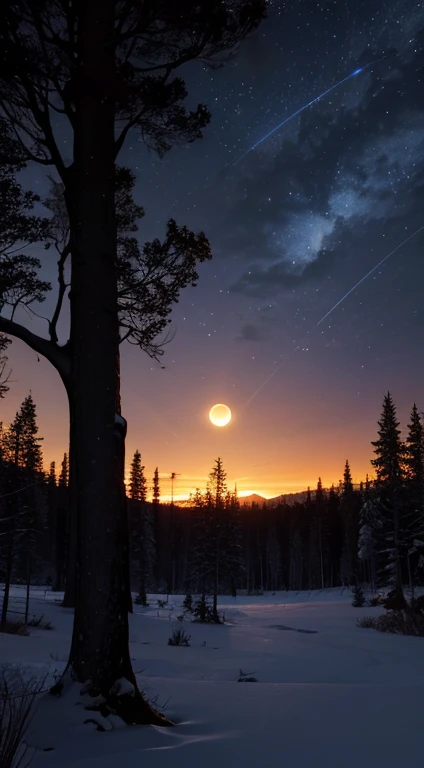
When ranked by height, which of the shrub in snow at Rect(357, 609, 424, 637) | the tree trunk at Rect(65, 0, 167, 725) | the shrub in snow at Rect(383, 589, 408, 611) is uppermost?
the tree trunk at Rect(65, 0, 167, 725)

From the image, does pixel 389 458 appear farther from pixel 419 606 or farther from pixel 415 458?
pixel 419 606

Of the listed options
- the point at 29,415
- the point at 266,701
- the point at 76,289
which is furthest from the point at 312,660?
the point at 29,415

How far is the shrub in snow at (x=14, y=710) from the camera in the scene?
2.58 meters

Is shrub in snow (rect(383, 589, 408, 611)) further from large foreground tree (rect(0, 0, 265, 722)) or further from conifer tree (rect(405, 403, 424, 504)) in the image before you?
large foreground tree (rect(0, 0, 265, 722))

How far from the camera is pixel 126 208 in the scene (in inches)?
448

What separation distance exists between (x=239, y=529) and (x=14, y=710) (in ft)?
202

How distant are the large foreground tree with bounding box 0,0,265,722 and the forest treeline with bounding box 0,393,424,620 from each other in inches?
36.6

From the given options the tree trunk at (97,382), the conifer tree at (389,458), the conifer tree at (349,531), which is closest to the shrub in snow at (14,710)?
the tree trunk at (97,382)

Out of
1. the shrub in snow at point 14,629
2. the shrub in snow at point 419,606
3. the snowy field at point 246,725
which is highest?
the snowy field at point 246,725

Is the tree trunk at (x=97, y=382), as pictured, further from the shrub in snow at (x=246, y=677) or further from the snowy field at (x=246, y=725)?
the shrub in snow at (x=246, y=677)

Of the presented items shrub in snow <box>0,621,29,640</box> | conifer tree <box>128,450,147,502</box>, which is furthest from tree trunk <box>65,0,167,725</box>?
conifer tree <box>128,450,147,502</box>

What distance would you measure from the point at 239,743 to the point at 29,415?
41.4 m

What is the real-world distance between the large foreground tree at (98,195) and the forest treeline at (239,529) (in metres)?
0.93

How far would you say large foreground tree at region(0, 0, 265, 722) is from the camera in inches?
184
